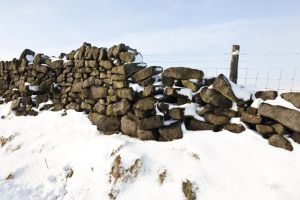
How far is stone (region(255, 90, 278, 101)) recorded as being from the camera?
5857 mm

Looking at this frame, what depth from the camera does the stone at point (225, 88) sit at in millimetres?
6102

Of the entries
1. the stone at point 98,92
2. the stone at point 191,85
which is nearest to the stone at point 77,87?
the stone at point 98,92

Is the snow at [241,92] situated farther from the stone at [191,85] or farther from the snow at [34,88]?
the snow at [34,88]

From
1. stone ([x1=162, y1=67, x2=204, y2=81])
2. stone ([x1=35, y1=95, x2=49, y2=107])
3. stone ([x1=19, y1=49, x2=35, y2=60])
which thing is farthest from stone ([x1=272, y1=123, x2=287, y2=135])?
stone ([x1=19, y1=49, x2=35, y2=60])

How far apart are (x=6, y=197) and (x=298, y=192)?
16.8 ft

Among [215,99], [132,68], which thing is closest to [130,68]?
[132,68]

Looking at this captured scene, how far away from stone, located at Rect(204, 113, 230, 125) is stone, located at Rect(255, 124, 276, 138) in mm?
609

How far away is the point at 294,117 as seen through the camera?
538cm

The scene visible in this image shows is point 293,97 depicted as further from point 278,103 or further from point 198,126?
point 198,126

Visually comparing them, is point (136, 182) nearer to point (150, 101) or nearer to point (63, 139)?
point (150, 101)

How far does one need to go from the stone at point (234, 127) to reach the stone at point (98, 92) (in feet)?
10.9

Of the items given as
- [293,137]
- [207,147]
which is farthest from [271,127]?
[207,147]

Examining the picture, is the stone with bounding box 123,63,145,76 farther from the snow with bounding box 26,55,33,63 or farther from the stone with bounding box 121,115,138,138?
the snow with bounding box 26,55,33,63

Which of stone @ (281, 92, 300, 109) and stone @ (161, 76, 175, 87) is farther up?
stone @ (161, 76, 175, 87)
